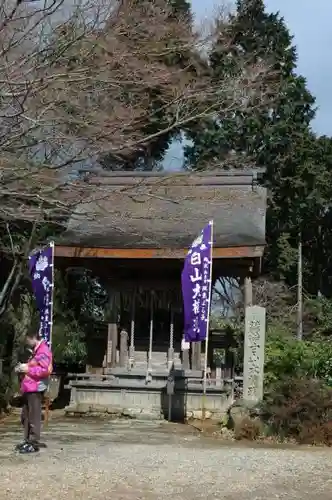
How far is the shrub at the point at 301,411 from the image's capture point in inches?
412

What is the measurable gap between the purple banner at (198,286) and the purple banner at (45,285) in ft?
9.07

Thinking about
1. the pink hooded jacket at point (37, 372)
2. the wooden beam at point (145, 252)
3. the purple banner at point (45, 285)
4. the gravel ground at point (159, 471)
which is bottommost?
the gravel ground at point (159, 471)

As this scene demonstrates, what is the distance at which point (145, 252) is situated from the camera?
586 inches

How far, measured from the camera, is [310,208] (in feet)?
95.5

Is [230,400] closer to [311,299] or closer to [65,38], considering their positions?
[65,38]

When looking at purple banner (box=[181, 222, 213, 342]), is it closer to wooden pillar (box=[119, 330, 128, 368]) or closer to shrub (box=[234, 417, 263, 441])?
shrub (box=[234, 417, 263, 441])

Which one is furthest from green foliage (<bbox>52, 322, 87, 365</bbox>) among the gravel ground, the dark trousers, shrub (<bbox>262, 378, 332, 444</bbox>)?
the dark trousers

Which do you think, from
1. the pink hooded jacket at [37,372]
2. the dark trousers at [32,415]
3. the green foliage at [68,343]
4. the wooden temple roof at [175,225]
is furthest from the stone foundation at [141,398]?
the pink hooded jacket at [37,372]

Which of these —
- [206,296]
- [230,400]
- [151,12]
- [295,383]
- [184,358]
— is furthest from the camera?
[184,358]

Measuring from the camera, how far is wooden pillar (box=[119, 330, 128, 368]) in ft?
54.1

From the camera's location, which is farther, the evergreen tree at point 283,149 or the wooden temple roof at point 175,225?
the evergreen tree at point 283,149

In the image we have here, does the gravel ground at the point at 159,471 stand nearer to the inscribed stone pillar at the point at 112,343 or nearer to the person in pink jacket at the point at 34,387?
the person in pink jacket at the point at 34,387

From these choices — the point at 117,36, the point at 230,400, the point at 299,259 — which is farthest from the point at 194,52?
the point at 299,259

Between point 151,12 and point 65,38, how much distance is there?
1.56 meters
